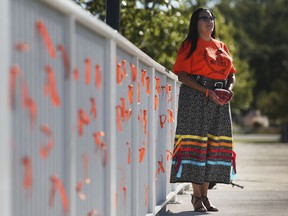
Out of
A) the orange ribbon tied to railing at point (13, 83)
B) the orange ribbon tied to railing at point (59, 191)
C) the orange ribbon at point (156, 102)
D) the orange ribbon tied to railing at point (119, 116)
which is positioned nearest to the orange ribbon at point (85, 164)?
the orange ribbon tied to railing at point (59, 191)

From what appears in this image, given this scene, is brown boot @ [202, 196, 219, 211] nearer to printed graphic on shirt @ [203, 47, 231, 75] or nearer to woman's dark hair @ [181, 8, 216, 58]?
printed graphic on shirt @ [203, 47, 231, 75]

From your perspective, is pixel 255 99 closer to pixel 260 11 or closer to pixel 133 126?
pixel 260 11

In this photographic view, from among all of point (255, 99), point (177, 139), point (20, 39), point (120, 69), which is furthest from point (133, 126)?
point (255, 99)

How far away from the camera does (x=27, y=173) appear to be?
3773 mm

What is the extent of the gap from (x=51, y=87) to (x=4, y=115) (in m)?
0.76

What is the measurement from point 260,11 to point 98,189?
309ft

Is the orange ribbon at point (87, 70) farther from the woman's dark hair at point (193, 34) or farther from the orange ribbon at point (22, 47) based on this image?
the woman's dark hair at point (193, 34)

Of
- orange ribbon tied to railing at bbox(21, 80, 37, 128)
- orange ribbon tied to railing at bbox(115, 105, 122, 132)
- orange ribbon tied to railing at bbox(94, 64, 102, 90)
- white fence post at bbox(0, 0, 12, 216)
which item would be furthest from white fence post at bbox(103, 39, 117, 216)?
white fence post at bbox(0, 0, 12, 216)

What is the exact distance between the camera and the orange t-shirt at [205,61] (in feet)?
30.1

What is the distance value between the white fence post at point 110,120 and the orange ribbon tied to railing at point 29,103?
1.66 metres

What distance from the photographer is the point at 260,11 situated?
323 feet

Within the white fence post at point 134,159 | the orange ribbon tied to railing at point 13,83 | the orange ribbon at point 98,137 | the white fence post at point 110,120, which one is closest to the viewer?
the orange ribbon tied to railing at point 13,83

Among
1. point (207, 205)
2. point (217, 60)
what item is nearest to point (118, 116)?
point (217, 60)

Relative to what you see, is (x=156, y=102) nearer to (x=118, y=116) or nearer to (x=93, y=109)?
(x=118, y=116)
